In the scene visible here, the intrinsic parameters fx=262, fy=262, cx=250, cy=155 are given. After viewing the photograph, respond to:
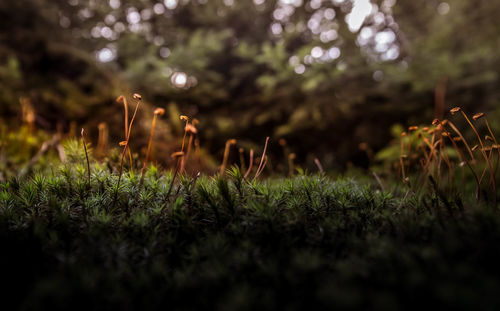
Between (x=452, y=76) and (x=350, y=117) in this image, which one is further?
(x=350, y=117)

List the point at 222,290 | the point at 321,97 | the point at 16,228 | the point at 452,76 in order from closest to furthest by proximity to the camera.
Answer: the point at 222,290
the point at 16,228
the point at 452,76
the point at 321,97

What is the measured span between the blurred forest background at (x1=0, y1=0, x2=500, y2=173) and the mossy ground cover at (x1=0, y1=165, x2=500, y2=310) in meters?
2.63

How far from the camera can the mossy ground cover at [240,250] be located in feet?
3.00

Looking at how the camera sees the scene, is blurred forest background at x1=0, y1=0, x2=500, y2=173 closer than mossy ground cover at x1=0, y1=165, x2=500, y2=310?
No

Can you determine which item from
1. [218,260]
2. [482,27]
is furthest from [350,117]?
[218,260]

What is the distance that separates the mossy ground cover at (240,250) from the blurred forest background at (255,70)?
8.63 feet

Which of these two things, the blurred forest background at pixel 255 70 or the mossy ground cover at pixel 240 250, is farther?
the blurred forest background at pixel 255 70

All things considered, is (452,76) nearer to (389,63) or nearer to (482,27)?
(389,63)

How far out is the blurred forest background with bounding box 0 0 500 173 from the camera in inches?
159

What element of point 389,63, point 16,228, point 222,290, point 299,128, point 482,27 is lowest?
point 299,128

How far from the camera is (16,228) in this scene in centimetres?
131

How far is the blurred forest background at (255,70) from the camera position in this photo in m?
4.04

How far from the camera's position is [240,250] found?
1202mm

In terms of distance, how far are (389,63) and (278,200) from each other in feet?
14.9
